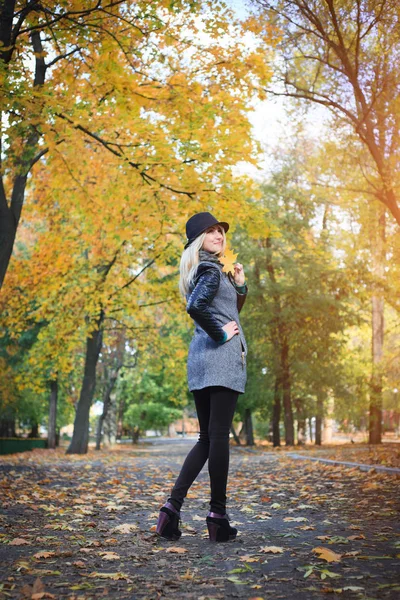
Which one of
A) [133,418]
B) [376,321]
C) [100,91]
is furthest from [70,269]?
[133,418]

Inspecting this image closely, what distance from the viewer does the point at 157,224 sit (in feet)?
39.3

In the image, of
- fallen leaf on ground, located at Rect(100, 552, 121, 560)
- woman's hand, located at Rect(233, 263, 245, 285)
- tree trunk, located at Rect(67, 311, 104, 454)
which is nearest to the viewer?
fallen leaf on ground, located at Rect(100, 552, 121, 560)

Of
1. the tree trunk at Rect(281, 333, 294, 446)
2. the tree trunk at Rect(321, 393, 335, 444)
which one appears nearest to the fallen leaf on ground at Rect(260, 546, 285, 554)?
the tree trunk at Rect(281, 333, 294, 446)

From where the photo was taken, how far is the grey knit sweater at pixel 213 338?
4312mm

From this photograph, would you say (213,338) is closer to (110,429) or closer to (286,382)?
(286,382)

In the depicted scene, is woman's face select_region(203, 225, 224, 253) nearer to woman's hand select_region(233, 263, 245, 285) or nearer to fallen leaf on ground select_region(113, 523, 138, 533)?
woman's hand select_region(233, 263, 245, 285)

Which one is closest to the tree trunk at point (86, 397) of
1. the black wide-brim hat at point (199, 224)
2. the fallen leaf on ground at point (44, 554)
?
the black wide-brim hat at point (199, 224)

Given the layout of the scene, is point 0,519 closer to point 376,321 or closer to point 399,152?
point 399,152

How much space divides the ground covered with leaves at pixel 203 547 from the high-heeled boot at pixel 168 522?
63mm

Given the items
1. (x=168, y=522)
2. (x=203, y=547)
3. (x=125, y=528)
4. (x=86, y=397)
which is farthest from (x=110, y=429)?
(x=203, y=547)

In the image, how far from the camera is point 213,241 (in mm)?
4699

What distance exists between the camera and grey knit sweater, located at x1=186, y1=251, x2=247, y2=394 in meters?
4.31

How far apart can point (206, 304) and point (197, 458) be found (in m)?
1.15

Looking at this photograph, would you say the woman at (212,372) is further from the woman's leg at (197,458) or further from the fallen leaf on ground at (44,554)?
the fallen leaf on ground at (44,554)
